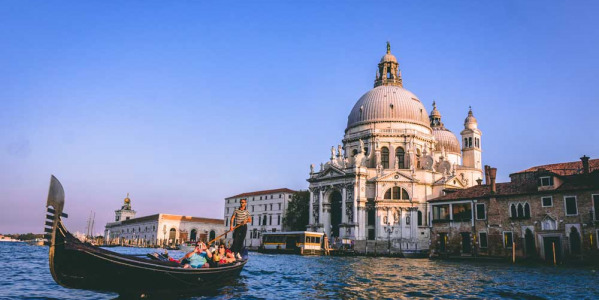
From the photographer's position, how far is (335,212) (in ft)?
184

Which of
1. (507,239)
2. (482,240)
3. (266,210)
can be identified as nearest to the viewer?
(507,239)

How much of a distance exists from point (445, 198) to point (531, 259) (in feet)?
31.0

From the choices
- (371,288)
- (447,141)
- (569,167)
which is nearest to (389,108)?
(447,141)

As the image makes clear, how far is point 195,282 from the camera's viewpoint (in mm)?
12500

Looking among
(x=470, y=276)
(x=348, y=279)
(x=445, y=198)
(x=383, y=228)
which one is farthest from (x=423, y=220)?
(x=348, y=279)

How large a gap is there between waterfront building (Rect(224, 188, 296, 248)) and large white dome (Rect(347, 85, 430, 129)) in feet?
46.9

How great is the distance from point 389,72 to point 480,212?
3580 cm

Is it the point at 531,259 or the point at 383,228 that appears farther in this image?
the point at 383,228

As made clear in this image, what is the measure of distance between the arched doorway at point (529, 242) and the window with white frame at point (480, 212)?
355 cm

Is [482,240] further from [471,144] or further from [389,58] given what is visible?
[389,58]

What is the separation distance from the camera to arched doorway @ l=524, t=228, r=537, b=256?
105ft

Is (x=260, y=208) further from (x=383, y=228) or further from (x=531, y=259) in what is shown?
(x=531, y=259)

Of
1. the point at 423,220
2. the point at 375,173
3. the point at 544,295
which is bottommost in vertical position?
the point at 544,295

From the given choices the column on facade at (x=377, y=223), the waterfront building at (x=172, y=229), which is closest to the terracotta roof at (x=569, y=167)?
the column on facade at (x=377, y=223)
